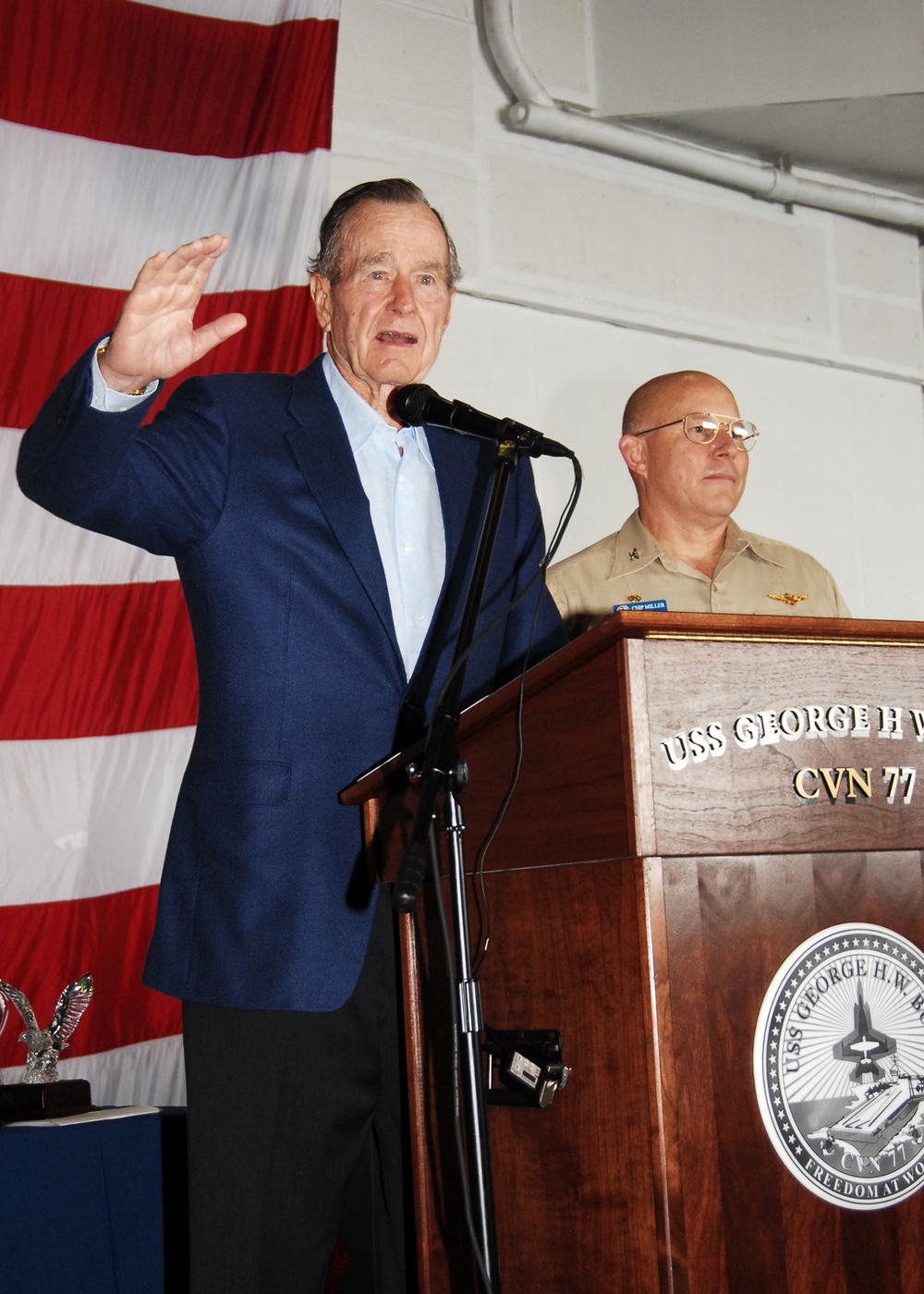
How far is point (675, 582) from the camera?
292cm

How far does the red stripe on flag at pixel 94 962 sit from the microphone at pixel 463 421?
1.60 metres

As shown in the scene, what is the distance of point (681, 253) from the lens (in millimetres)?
3965

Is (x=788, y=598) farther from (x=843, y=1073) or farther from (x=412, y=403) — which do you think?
(x=843, y=1073)

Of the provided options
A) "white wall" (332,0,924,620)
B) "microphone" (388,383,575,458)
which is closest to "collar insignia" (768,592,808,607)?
"white wall" (332,0,924,620)

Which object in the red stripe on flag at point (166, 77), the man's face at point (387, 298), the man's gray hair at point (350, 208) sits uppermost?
the red stripe on flag at point (166, 77)

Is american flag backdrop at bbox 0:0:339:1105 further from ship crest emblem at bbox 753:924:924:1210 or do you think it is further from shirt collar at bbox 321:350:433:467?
ship crest emblem at bbox 753:924:924:1210

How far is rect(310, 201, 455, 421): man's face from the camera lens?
5.94ft

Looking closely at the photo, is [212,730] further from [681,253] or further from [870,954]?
[681,253]

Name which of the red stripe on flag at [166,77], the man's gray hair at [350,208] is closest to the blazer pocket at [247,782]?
the man's gray hair at [350,208]

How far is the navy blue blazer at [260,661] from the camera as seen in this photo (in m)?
1.46

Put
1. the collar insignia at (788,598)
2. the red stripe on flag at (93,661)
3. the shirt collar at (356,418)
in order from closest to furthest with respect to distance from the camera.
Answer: the shirt collar at (356,418) → the red stripe on flag at (93,661) → the collar insignia at (788,598)

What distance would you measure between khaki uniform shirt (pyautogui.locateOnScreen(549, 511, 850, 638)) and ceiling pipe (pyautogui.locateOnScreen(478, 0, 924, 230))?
139 cm

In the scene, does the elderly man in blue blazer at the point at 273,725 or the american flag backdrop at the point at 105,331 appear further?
the american flag backdrop at the point at 105,331

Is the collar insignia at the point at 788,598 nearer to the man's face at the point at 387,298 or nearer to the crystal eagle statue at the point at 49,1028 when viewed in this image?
the man's face at the point at 387,298
